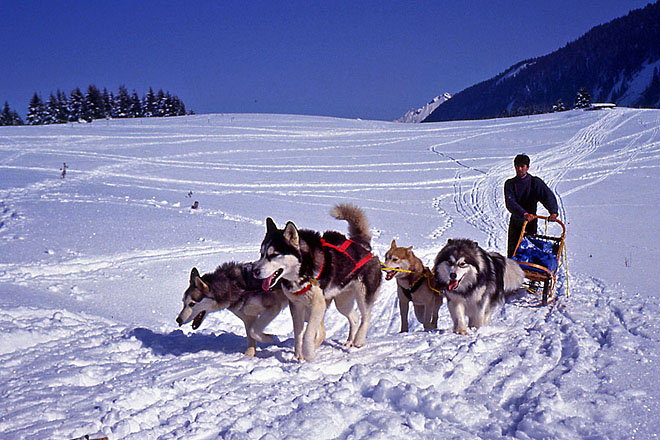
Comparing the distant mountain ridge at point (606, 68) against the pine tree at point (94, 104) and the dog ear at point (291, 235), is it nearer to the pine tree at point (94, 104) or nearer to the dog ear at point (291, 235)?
the pine tree at point (94, 104)

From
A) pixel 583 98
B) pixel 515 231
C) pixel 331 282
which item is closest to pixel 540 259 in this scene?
pixel 515 231

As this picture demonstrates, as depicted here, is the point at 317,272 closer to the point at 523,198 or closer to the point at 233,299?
the point at 233,299

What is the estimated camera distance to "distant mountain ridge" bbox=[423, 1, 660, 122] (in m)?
123

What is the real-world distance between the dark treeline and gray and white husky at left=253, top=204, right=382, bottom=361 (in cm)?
4914

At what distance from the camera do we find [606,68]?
5389 inches

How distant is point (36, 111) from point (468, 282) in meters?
57.4

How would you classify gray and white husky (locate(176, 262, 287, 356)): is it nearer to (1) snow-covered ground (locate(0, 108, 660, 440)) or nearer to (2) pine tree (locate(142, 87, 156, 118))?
(1) snow-covered ground (locate(0, 108, 660, 440))

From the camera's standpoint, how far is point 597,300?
5965 mm

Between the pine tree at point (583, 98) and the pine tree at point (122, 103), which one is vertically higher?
the pine tree at point (122, 103)

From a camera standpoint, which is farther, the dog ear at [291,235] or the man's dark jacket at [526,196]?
the man's dark jacket at [526,196]

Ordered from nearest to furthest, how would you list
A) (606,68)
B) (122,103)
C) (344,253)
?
(344,253) < (122,103) < (606,68)

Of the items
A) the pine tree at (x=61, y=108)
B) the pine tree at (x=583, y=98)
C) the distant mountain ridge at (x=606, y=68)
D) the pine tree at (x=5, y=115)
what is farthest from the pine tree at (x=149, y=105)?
the distant mountain ridge at (x=606, y=68)

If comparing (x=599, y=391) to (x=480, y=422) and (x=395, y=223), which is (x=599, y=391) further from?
(x=395, y=223)

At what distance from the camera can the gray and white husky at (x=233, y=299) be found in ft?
15.5
